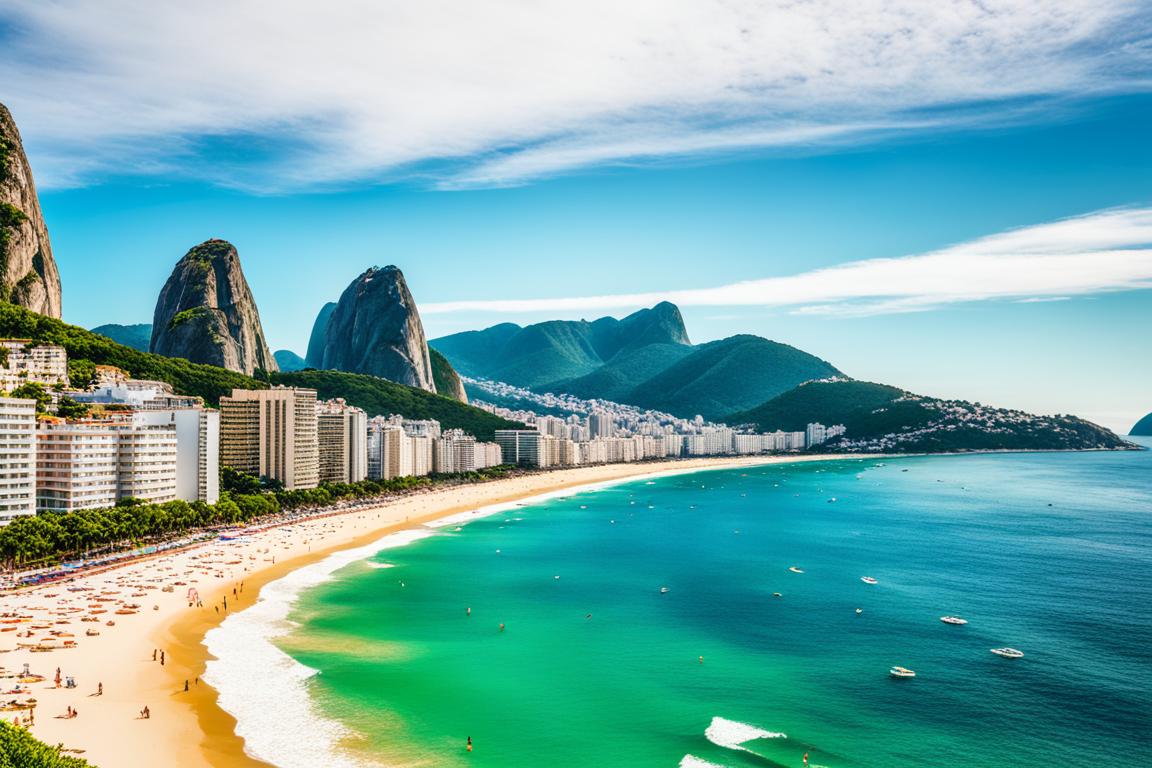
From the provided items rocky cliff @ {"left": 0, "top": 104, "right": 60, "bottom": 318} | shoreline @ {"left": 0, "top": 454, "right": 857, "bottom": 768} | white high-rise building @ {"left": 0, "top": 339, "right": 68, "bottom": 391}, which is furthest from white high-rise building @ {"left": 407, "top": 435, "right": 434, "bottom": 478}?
rocky cliff @ {"left": 0, "top": 104, "right": 60, "bottom": 318}

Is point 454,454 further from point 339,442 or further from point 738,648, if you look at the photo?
point 738,648

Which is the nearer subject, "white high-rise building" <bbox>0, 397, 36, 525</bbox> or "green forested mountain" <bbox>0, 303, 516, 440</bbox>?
"white high-rise building" <bbox>0, 397, 36, 525</bbox>

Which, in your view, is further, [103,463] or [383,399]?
[383,399]

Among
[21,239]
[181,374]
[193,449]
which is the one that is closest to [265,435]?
[193,449]

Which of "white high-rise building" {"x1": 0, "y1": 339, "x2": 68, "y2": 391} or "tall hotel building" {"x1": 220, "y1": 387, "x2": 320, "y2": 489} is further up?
"white high-rise building" {"x1": 0, "y1": 339, "x2": 68, "y2": 391}

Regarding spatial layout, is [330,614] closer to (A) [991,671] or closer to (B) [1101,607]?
(A) [991,671]

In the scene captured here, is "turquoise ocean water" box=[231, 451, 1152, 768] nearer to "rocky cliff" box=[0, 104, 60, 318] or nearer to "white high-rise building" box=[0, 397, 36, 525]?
"white high-rise building" box=[0, 397, 36, 525]

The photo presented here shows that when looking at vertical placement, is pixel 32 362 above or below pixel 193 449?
above
